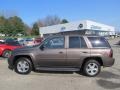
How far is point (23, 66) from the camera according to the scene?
34.4 ft

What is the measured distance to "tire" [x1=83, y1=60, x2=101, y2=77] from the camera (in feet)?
33.3

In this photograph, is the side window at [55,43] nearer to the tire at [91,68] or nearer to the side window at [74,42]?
the side window at [74,42]

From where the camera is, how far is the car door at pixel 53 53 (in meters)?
10.1

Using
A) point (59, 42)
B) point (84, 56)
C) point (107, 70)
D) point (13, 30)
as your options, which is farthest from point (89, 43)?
point (13, 30)

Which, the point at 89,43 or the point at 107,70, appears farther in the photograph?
the point at 107,70

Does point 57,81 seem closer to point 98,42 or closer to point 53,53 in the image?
point 53,53

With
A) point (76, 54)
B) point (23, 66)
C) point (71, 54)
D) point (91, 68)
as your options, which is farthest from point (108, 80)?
point (23, 66)

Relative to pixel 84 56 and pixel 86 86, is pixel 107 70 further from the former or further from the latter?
pixel 86 86

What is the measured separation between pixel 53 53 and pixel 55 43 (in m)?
0.45

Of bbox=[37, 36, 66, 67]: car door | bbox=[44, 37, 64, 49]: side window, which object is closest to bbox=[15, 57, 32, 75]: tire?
bbox=[37, 36, 66, 67]: car door

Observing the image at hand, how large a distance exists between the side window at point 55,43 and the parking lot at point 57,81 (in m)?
1.20

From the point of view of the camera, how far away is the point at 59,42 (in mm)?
10289

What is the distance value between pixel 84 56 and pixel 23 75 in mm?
2625

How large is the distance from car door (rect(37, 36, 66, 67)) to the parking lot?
0.51 metres
